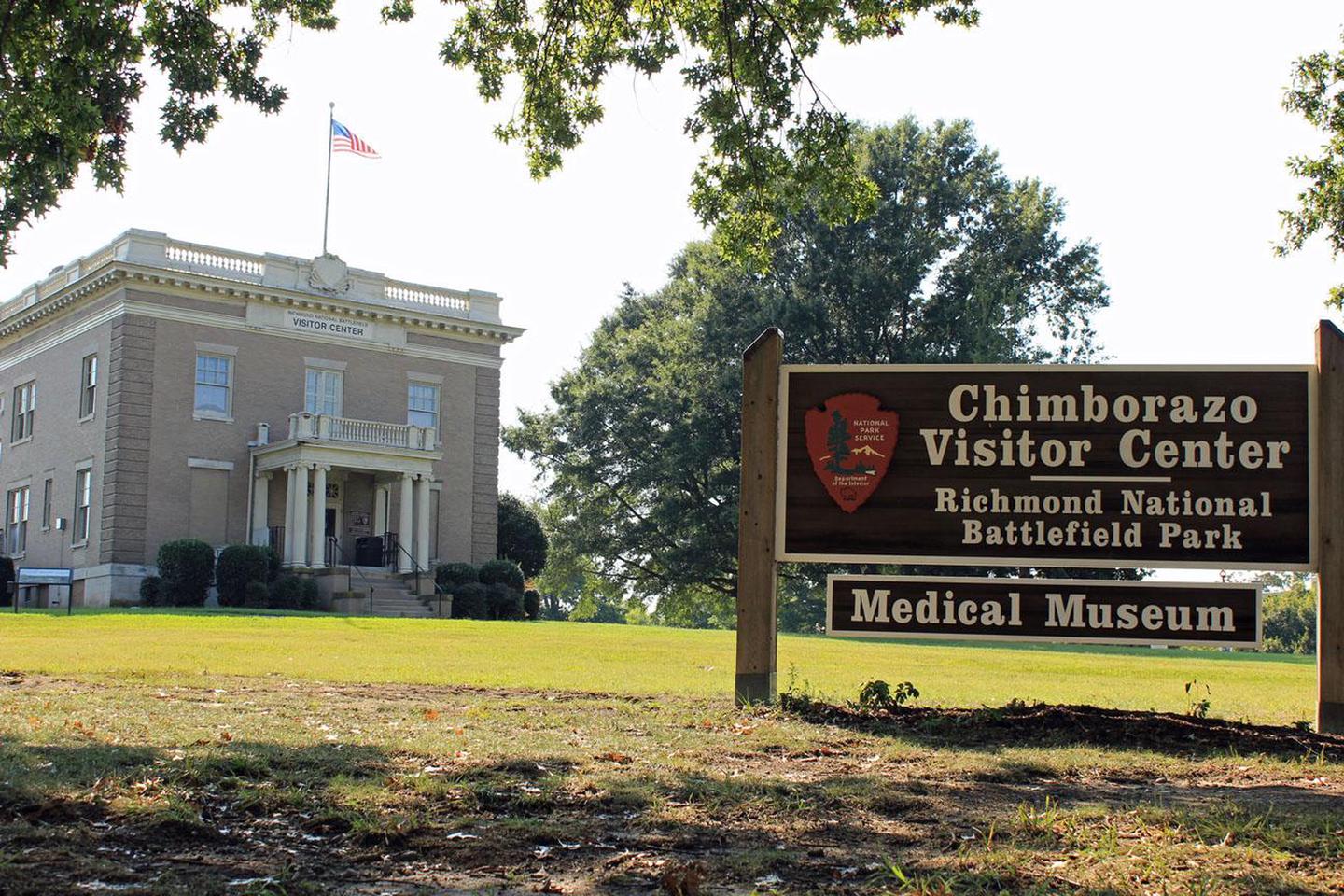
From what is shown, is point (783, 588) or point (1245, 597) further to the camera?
point (783, 588)

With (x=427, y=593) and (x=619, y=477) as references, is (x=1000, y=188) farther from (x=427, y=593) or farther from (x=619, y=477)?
(x=427, y=593)

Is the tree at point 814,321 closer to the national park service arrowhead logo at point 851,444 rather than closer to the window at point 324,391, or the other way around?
the window at point 324,391

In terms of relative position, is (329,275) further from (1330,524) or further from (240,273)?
(1330,524)

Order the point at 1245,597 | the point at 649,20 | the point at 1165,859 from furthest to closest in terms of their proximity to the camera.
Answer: the point at 649,20 < the point at 1245,597 < the point at 1165,859

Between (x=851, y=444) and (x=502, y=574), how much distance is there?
32605 mm

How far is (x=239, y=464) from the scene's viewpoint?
4025cm

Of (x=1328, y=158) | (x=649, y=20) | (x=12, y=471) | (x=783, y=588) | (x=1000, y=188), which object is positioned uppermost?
(x=1000, y=188)

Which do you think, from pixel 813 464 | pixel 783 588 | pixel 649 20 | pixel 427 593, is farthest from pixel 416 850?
pixel 783 588

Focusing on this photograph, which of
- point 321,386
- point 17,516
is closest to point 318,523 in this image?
point 321,386

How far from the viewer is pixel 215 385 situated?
40.2 meters

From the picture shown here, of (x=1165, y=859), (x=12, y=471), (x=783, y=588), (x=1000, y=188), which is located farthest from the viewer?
(x=783, y=588)

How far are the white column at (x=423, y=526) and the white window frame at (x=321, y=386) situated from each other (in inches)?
141

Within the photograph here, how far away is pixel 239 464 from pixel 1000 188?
90.3ft

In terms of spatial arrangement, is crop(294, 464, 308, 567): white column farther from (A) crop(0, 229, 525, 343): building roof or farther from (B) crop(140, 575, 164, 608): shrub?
(A) crop(0, 229, 525, 343): building roof
